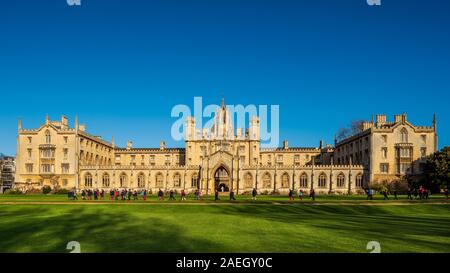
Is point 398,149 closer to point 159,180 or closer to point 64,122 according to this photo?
point 159,180

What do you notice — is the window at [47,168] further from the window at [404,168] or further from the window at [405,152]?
the window at [405,152]

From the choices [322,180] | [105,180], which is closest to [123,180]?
[105,180]

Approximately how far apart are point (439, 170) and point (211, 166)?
41.3m

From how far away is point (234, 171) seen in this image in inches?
3253

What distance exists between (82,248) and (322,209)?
26992mm

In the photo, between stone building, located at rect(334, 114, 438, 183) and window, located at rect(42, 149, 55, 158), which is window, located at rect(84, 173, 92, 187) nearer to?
window, located at rect(42, 149, 55, 158)

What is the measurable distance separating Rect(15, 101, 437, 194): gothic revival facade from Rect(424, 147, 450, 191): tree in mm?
7171

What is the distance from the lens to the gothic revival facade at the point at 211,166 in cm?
7988

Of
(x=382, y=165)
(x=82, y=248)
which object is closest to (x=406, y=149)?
(x=382, y=165)

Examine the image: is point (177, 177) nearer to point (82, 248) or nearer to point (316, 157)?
point (316, 157)

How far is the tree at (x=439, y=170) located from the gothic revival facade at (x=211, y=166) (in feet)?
23.5

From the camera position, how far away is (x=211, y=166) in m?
83.4

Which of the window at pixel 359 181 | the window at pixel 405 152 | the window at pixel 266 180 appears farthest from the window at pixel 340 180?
the window at pixel 266 180

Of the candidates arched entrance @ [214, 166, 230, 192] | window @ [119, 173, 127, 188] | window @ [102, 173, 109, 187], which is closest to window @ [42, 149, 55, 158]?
window @ [102, 173, 109, 187]
